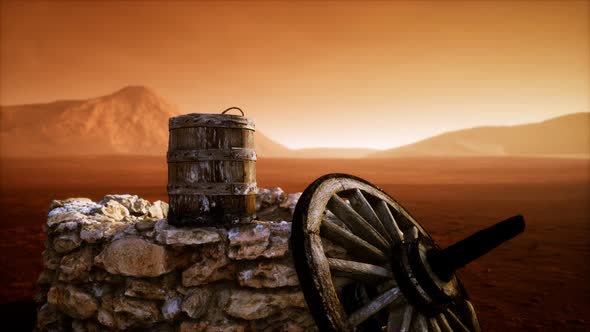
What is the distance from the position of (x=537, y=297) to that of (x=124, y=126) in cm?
10050

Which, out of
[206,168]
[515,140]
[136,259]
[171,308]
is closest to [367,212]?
[206,168]

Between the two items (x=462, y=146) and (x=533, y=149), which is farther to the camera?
(x=462, y=146)

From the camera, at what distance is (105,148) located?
70.4 meters

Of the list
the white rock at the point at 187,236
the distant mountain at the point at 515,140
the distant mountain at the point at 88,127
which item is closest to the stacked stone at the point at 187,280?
the white rock at the point at 187,236

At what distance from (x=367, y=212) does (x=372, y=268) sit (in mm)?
557

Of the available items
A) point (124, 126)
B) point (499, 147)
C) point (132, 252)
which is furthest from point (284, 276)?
point (499, 147)

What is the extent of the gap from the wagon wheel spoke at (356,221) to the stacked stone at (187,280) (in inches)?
24.4

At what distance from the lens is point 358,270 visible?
2174mm

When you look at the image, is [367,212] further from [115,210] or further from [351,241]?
[115,210]

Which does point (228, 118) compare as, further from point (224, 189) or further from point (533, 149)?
point (533, 149)

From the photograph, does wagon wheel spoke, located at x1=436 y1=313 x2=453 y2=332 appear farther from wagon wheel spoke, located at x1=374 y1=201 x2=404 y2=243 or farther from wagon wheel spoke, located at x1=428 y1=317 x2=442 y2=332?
wagon wheel spoke, located at x1=374 y1=201 x2=404 y2=243

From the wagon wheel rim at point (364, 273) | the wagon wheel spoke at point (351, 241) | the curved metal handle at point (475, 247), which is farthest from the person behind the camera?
the wagon wheel spoke at point (351, 241)

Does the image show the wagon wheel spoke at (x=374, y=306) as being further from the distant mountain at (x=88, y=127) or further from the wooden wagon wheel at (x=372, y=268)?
the distant mountain at (x=88, y=127)

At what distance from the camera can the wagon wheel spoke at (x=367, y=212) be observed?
8.69ft
